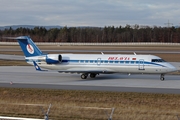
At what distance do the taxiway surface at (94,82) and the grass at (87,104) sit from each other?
2.45 metres

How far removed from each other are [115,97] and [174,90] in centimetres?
569

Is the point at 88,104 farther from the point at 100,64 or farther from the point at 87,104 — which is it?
the point at 100,64

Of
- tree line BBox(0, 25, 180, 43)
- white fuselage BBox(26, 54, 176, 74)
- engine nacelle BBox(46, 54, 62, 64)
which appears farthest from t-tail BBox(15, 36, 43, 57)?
tree line BBox(0, 25, 180, 43)

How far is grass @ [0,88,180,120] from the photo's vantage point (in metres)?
17.6

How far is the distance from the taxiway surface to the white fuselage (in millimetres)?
987

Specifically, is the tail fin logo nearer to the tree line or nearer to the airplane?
the airplane

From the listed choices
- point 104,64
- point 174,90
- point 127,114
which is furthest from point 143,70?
point 127,114

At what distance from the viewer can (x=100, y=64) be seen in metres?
36.0

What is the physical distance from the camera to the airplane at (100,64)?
34.9m

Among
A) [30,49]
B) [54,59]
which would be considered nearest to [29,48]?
[30,49]

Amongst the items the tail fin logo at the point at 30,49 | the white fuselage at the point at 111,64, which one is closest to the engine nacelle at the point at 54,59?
the white fuselage at the point at 111,64

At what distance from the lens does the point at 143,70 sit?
35.1 meters

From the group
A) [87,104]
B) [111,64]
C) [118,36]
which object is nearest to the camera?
[87,104]

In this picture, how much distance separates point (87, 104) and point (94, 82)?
1071cm
